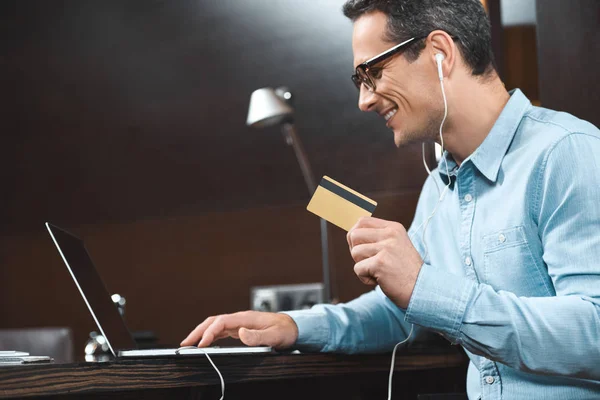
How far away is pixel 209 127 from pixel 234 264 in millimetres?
662

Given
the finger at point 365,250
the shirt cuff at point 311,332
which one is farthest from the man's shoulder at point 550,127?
the shirt cuff at point 311,332

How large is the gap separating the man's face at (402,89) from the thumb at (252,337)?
0.48 m

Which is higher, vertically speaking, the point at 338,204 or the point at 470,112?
the point at 470,112

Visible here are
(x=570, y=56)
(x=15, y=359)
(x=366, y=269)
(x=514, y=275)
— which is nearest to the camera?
(x=15, y=359)

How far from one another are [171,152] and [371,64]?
79.6 inches

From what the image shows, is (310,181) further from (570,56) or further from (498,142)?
(498,142)

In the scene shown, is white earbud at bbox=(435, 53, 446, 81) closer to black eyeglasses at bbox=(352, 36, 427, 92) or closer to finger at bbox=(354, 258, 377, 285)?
black eyeglasses at bbox=(352, 36, 427, 92)

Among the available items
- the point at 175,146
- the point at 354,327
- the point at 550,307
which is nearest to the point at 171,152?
the point at 175,146

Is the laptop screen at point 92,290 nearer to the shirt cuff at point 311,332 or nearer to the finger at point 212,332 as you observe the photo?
the finger at point 212,332

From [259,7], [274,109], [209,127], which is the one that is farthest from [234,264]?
[259,7]

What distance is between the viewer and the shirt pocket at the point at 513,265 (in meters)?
1.11

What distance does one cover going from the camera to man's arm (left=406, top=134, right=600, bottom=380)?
3.13 feet

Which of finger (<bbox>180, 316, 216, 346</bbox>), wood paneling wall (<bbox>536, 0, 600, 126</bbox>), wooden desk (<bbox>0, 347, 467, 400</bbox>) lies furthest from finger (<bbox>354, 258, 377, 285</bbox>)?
wood paneling wall (<bbox>536, 0, 600, 126</bbox>)

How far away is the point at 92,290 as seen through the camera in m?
1.27
